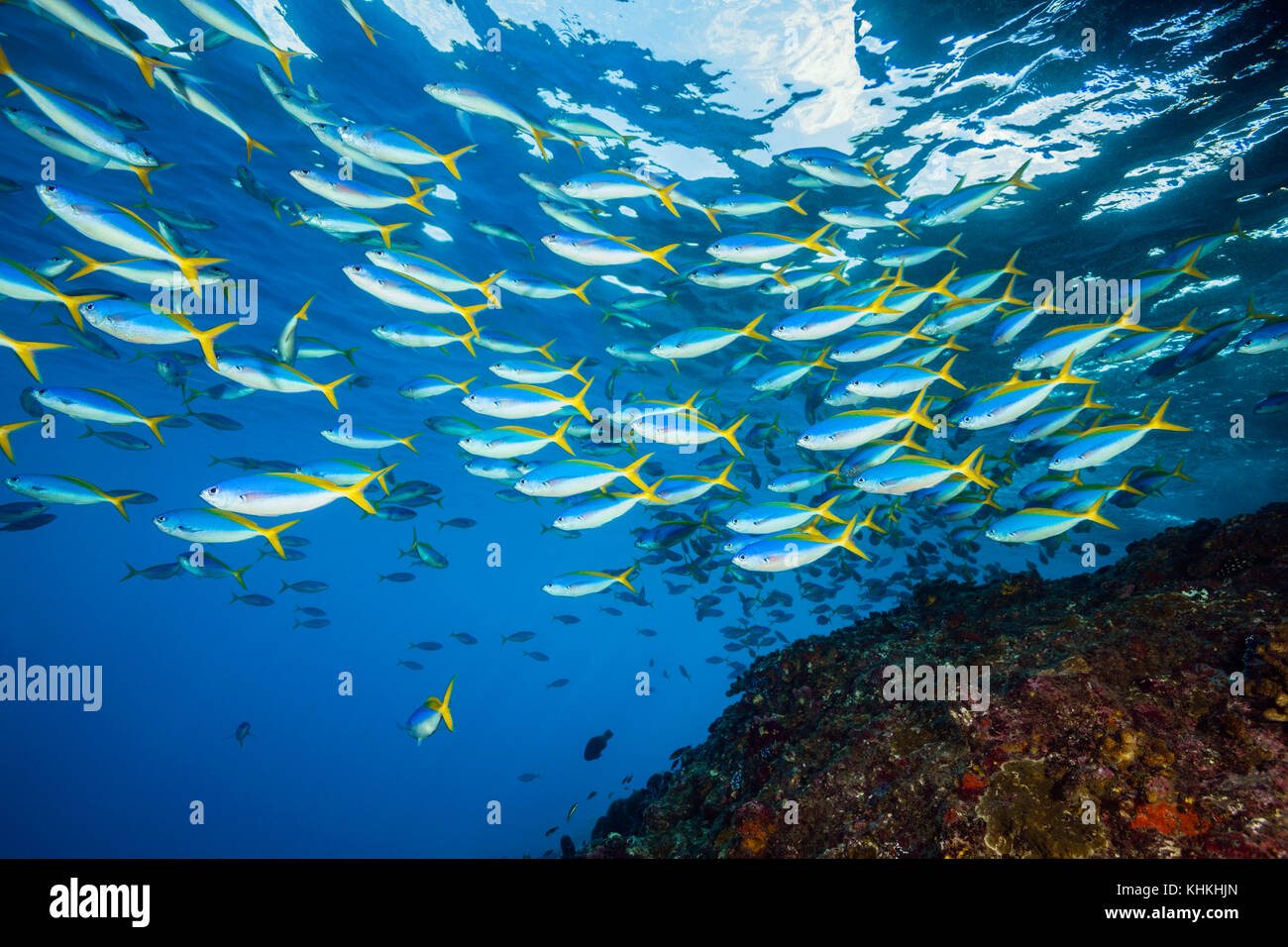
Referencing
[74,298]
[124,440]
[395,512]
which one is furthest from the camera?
[395,512]

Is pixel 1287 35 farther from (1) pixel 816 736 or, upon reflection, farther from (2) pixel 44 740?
(2) pixel 44 740

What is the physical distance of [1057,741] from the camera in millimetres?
2703

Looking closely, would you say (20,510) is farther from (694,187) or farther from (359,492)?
(694,187)

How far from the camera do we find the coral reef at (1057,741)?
237 centimetres

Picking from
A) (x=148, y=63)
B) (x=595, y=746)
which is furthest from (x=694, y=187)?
(x=595, y=746)

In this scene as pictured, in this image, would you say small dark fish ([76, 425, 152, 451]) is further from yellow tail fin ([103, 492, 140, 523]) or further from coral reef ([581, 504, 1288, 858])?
coral reef ([581, 504, 1288, 858])

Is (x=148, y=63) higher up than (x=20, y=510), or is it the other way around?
(x=148, y=63)

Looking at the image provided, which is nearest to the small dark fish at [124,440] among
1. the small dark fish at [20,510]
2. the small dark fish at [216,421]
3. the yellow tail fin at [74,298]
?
the small dark fish at [216,421]

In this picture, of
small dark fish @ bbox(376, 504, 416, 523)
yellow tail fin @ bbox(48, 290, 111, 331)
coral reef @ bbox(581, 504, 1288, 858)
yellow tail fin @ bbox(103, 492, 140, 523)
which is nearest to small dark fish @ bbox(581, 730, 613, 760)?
coral reef @ bbox(581, 504, 1288, 858)

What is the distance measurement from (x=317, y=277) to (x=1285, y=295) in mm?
27436

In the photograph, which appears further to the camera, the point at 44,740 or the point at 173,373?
the point at 44,740

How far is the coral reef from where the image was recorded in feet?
7.76
